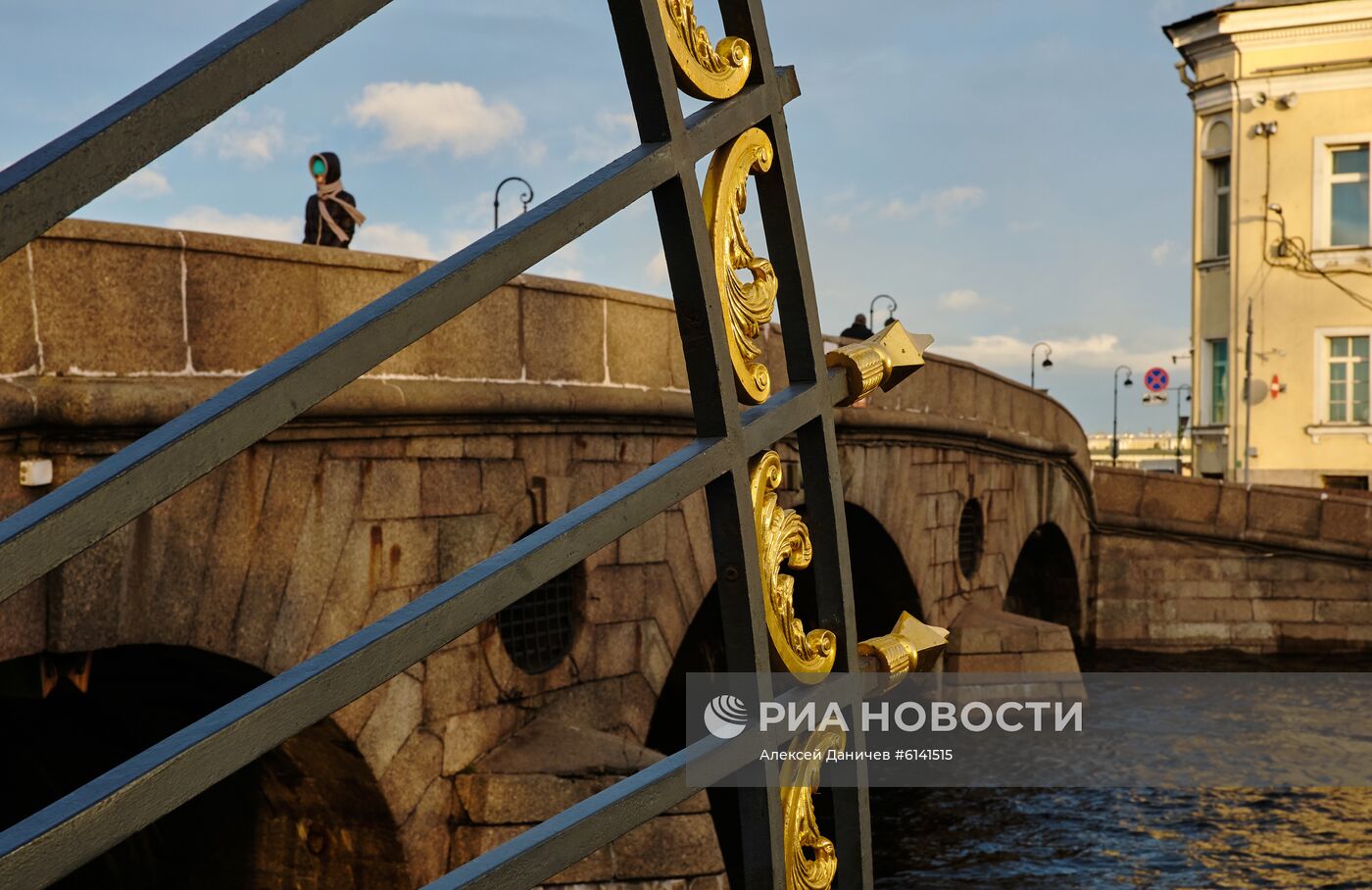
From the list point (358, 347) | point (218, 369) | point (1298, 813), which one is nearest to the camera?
point (358, 347)

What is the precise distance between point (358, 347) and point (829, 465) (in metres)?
0.56

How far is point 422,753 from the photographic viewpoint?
6.36 meters

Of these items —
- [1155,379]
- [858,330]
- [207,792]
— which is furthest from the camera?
[1155,379]

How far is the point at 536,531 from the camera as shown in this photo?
112 cm

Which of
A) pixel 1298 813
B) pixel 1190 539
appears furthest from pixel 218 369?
pixel 1190 539

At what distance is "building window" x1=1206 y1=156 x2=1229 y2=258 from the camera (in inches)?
992

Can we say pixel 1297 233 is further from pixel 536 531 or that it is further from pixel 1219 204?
pixel 536 531

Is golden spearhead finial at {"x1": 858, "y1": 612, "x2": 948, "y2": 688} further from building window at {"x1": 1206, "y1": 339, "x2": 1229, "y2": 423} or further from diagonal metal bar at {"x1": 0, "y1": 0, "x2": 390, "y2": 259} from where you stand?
building window at {"x1": 1206, "y1": 339, "x2": 1229, "y2": 423}

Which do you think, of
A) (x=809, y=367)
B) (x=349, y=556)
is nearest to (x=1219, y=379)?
(x=349, y=556)

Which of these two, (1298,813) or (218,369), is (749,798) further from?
(1298,813)

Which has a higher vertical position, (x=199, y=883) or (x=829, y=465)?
(x=829, y=465)

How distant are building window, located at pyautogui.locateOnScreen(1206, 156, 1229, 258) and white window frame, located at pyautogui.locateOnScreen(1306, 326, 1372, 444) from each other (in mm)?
2147

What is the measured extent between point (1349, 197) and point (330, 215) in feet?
66.5

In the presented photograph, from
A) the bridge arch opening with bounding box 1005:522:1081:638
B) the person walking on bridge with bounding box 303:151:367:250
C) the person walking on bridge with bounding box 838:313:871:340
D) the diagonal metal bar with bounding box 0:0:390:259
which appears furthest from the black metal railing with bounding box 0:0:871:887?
the bridge arch opening with bounding box 1005:522:1081:638
